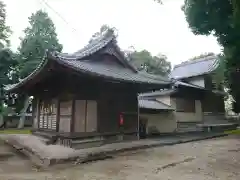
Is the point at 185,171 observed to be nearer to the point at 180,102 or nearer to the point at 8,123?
the point at 180,102

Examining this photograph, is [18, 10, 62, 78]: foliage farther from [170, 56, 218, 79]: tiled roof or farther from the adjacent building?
[170, 56, 218, 79]: tiled roof

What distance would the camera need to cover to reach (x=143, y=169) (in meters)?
7.75

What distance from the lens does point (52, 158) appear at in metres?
8.70

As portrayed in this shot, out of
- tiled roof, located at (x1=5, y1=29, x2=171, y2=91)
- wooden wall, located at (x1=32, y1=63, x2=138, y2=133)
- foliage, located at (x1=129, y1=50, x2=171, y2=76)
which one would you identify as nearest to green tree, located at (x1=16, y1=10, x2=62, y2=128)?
foliage, located at (x1=129, y1=50, x2=171, y2=76)

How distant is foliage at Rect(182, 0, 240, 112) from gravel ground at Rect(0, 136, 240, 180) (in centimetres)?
487

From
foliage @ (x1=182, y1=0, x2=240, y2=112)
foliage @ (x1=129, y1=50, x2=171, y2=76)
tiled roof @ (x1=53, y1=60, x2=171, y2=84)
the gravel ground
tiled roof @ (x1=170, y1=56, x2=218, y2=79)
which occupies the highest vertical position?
foliage @ (x1=129, y1=50, x2=171, y2=76)

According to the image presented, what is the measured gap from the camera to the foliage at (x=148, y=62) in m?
35.4

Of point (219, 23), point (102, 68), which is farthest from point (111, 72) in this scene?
point (219, 23)

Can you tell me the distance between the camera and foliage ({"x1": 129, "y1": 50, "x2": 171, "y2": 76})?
35.4 metres

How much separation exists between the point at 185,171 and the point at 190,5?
26.2 ft

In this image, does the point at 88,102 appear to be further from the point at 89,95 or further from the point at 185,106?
the point at 185,106

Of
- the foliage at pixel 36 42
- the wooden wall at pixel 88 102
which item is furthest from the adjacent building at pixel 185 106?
the foliage at pixel 36 42

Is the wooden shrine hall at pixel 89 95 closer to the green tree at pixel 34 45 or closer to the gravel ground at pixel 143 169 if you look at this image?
the gravel ground at pixel 143 169

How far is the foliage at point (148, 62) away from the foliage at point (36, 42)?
466 inches
